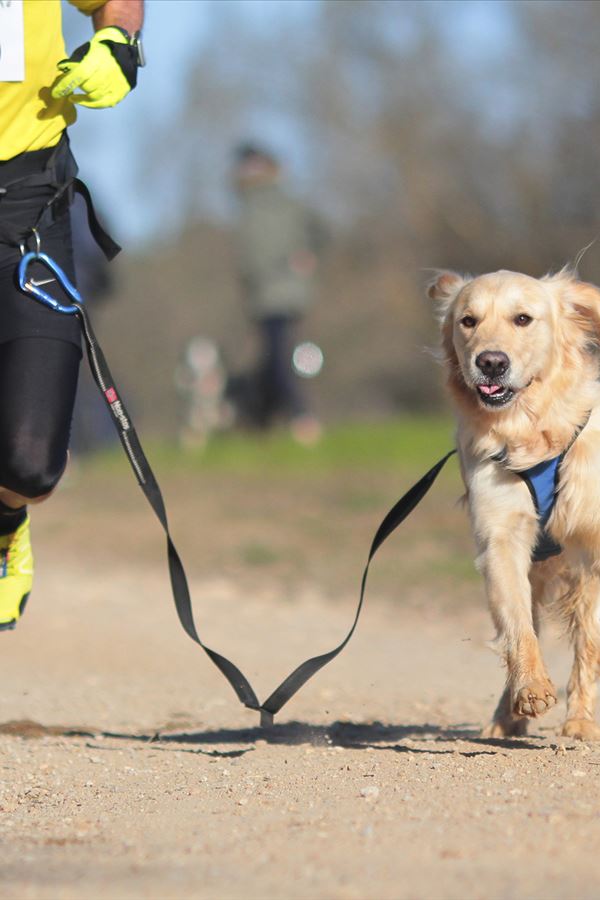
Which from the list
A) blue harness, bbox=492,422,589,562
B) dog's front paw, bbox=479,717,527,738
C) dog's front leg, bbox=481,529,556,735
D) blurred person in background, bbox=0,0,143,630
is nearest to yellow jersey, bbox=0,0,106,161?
blurred person in background, bbox=0,0,143,630

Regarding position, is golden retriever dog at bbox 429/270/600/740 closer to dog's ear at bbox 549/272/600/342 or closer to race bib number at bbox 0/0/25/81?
dog's ear at bbox 549/272/600/342

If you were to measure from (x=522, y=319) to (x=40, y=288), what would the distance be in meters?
1.55

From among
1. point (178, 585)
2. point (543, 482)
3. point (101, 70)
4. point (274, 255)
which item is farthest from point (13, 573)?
point (274, 255)

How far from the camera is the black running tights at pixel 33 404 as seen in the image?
440 cm

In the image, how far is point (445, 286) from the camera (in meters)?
5.15

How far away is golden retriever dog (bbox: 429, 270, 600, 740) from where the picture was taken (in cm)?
446

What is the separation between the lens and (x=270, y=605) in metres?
8.94

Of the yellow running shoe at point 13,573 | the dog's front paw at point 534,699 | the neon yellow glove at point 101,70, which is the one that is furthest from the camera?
the yellow running shoe at point 13,573

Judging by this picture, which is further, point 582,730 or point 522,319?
point 522,319

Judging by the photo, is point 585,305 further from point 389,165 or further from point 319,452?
point 389,165

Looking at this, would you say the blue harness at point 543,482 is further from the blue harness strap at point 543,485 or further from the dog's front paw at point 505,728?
the dog's front paw at point 505,728

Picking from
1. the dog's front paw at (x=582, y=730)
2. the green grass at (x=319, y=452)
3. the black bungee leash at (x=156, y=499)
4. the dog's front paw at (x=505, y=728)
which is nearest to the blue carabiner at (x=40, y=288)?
the black bungee leash at (x=156, y=499)

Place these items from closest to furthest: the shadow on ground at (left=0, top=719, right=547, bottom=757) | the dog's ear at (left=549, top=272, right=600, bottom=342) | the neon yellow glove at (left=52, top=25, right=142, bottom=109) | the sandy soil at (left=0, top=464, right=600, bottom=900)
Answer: the sandy soil at (left=0, top=464, right=600, bottom=900) → the neon yellow glove at (left=52, top=25, right=142, bottom=109) → the shadow on ground at (left=0, top=719, right=547, bottom=757) → the dog's ear at (left=549, top=272, right=600, bottom=342)

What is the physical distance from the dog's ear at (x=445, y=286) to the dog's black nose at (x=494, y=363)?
0.51m
